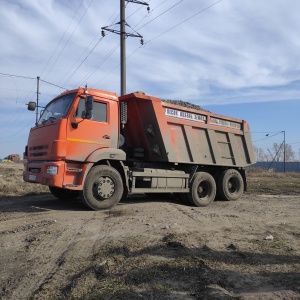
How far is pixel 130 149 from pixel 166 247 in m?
5.10

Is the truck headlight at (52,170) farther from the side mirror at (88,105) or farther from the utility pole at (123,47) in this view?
the utility pole at (123,47)

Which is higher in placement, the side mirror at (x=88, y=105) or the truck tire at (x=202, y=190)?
the side mirror at (x=88, y=105)

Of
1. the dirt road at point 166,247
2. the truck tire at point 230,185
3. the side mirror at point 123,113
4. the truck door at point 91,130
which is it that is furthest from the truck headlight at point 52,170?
the truck tire at point 230,185

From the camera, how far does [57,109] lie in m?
9.12

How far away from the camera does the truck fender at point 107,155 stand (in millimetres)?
8656

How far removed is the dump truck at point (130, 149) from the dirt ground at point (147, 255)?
0.96 metres

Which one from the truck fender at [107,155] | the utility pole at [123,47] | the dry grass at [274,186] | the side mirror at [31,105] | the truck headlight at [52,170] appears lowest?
the dry grass at [274,186]

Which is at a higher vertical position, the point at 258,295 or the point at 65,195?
the point at 65,195

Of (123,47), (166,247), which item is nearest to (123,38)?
(123,47)

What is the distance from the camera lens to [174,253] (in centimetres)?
521

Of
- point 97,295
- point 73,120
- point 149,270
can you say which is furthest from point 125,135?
point 97,295

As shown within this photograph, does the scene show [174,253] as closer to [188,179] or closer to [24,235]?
[24,235]

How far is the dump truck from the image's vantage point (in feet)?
28.0

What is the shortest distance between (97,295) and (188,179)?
7436 millimetres
